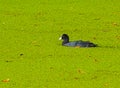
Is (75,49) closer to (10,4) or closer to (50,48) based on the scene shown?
(50,48)

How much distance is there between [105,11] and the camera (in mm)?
19953

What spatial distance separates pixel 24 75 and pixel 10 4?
32.0 feet

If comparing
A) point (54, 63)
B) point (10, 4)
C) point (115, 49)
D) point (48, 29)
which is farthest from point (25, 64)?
point (10, 4)

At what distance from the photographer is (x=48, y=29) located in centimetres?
1694

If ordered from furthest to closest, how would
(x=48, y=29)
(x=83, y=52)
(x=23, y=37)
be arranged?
(x=48, y=29), (x=23, y=37), (x=83, y=52)

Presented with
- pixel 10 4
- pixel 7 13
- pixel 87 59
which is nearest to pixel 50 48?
pixel 87 59

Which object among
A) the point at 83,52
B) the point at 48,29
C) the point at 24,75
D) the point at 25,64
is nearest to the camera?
the point at 24,75

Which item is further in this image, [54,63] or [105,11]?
[105,11]

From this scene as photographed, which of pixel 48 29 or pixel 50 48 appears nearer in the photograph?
pixel 50 48

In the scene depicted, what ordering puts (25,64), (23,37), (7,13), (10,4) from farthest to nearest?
1. (10,4)
2. (7,13)
3. (23,37)
4. (25,64)

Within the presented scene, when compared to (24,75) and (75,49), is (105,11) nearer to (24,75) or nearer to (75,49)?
(75,49)

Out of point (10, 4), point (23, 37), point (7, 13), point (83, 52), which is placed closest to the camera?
point (83, 52)

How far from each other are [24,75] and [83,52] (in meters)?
2.50

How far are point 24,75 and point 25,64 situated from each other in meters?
0.91
